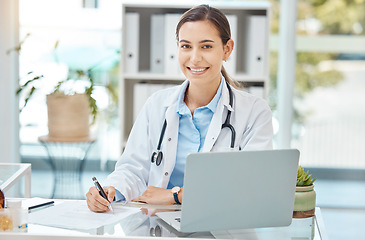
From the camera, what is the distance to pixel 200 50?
6.83 feet

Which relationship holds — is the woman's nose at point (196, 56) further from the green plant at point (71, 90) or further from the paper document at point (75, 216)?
the green plant at point (71, 90)

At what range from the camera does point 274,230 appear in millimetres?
1528

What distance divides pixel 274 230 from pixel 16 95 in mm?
2642

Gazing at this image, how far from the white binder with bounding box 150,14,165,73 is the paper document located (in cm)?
181

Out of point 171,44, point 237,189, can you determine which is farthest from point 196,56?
point 171,44

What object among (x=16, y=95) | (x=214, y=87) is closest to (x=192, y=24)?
(x=214, y=87)

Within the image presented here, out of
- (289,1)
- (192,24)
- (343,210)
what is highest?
(289,1)

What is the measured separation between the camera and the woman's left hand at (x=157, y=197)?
1862 millimetres

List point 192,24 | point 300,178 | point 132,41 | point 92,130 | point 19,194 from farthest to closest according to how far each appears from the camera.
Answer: point 92,130 → point 19,194 → point 132,41 → point 192,24 → point 300,178

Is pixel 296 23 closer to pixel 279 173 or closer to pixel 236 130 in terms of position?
pixel 236 130

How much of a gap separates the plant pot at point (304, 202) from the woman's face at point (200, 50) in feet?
2.21

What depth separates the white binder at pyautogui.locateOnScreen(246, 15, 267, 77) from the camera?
3350 mm

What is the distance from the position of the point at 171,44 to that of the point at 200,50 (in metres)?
1.31

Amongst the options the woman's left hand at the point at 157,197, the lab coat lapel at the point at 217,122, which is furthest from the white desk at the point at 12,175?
the lab coat lapel at the point at 217,122
